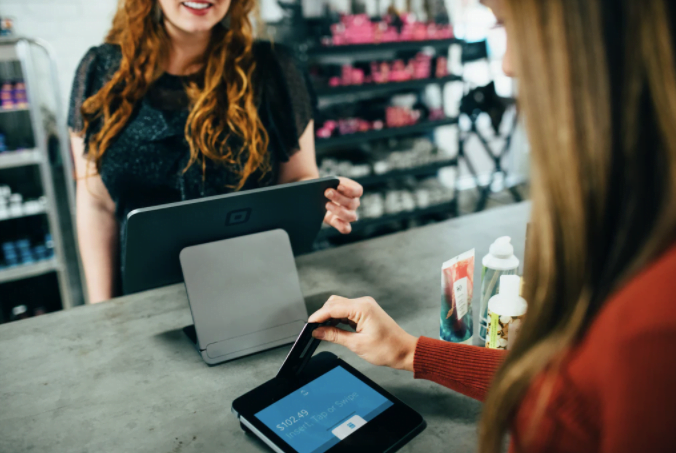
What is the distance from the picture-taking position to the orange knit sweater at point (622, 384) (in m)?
0.37

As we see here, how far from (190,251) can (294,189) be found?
259 millimetres

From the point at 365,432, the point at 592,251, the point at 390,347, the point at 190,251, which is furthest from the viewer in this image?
the point at 190,251

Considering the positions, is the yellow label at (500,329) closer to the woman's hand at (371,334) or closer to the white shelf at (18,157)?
the woman's hand at (371,334)

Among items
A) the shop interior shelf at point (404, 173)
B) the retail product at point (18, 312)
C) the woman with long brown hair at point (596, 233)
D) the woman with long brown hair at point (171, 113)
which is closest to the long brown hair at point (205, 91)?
the woman with long brown hair at point (171, 113)

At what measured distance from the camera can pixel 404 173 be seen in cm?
423

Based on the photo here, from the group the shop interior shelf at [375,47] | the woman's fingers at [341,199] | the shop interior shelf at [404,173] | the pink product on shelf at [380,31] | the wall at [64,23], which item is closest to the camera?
the woman's fingers at [341,199]

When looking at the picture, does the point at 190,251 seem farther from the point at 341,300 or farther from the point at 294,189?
the point at 341,300

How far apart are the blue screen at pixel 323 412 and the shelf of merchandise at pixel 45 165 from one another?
2.60 metres

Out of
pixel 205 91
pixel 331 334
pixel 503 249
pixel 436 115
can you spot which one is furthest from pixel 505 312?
pixel 436 115

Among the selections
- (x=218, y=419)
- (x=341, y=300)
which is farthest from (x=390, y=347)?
(x=218, y=419)

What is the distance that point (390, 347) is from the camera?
94 cm

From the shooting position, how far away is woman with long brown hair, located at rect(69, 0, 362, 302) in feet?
5.08

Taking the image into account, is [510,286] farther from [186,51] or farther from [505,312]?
[186,51]

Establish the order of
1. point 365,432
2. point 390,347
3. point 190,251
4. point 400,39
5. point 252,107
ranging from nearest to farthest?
1. point 365,432
2. point 390,347
3. point 190,251
4. point 252,107
5. point 400,39
